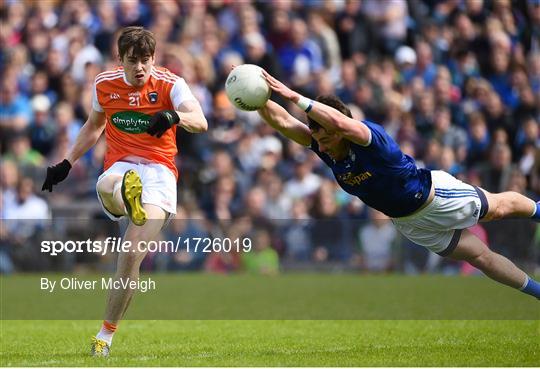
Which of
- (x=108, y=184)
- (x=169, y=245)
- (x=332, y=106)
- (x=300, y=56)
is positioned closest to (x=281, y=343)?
(x=108, y=184)

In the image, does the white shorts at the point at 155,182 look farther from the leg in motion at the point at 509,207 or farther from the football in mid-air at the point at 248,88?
the leg in motion at the point at 509,207

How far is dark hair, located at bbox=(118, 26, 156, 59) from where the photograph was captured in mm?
9250

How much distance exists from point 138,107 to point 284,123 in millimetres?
1245

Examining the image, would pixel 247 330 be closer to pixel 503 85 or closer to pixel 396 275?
pixel 396 275

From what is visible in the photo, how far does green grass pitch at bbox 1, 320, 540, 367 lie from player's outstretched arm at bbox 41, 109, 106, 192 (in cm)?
A: 147

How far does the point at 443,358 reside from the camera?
29.0 ft

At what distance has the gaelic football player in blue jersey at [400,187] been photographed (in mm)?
9125

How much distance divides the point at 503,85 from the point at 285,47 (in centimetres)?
399

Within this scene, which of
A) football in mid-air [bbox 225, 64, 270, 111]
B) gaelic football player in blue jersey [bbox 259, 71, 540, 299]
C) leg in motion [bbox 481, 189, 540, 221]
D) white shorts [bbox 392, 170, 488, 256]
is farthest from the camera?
leg in motion [bbox 481, 189, 540, 221]

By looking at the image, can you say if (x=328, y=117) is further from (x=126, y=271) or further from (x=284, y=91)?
(x=126, y=271)

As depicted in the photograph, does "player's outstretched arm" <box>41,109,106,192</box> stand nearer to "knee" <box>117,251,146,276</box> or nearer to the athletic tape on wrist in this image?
"knee" <box>117,251,146,276</box>

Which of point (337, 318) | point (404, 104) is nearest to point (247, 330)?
point (337, 318)

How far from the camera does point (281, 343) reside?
10.2 metres

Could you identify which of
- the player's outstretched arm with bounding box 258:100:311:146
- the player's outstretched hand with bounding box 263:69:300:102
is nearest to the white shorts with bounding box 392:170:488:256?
the player's outstretched arm with bounding box 258:100:311:146
